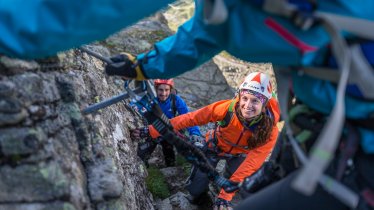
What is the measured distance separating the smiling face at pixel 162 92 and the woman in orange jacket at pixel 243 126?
80 centimetres

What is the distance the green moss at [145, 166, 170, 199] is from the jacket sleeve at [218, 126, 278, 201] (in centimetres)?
87

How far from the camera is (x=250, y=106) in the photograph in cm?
718

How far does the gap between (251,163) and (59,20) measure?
4.94 metres

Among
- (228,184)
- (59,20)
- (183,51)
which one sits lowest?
(228,184)

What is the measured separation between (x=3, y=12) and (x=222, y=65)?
11.4 meters

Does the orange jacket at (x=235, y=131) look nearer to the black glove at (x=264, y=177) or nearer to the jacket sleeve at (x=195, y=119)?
the jacket sleeve at (x=195, y=119)

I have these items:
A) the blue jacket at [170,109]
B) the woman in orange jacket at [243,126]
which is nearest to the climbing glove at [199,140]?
the blue jacket at [170,109]

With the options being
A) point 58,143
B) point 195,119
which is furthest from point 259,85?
point 58,143

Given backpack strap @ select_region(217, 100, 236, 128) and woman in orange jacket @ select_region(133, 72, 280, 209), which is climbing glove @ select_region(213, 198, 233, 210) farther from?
backpack strap @ select_region(217, 100, 236, 128)

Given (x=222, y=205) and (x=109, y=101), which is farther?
(x=222, y=205)

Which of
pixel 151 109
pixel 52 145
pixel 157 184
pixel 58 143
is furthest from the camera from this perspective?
pixel 157 184

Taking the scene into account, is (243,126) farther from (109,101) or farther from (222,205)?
(109,101)

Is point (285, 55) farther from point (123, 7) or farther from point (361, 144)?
point (123, 7)

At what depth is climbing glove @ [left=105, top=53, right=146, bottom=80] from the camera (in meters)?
4.23
